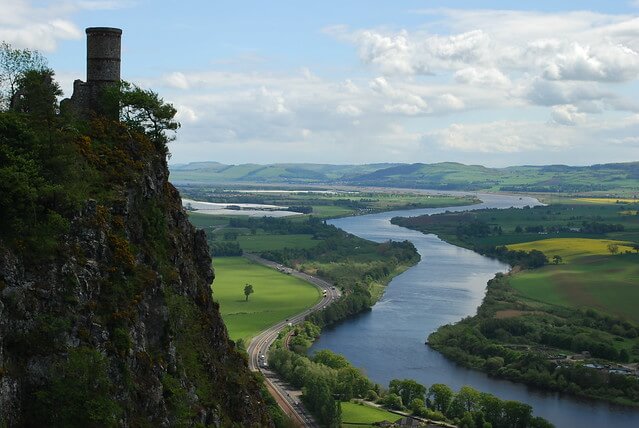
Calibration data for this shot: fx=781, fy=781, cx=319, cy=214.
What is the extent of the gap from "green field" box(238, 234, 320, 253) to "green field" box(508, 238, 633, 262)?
46221 mm

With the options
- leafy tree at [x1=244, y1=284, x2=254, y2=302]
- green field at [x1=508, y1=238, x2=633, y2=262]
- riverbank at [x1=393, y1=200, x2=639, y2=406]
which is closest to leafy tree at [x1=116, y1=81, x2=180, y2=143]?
riverbank at [x1=393, y1=200, x2=639, y2=406]

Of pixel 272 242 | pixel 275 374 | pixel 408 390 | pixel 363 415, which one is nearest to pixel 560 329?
pixel 408 390

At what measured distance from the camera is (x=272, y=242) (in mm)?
182000

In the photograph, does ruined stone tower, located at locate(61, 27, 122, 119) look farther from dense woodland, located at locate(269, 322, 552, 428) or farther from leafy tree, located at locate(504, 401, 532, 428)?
leafy tree, located at locate(504, 401, 532, 428)

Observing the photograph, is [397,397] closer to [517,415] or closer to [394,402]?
[394,402]

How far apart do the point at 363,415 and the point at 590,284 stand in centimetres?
6979

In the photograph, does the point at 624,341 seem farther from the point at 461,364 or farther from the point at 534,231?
the point at 534,231

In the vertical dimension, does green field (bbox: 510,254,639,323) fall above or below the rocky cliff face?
below

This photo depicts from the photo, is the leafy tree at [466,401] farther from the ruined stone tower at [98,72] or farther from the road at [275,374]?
the ruined stone tower at [98,72]

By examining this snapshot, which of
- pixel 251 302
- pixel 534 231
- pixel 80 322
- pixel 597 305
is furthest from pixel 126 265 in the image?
pixel 534 231

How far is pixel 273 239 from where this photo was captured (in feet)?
616

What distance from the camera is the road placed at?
2643 inches

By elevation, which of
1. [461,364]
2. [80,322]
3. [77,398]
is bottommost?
[461,364]

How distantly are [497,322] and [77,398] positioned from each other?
80694mm
